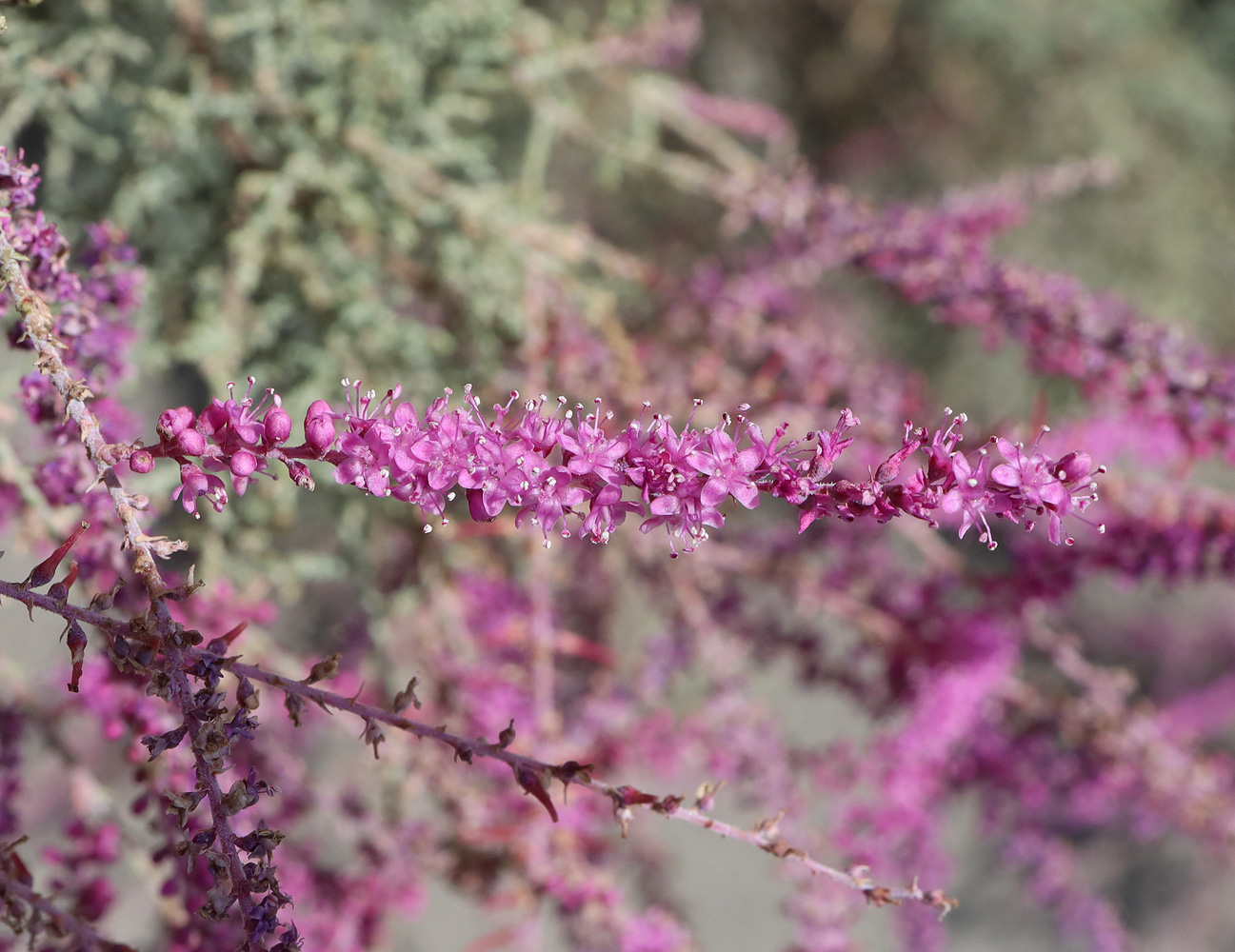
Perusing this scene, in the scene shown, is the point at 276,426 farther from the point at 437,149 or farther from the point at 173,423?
the point at 437,149

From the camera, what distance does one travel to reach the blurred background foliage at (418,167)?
5.34ft

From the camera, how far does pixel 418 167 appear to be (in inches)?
64.7

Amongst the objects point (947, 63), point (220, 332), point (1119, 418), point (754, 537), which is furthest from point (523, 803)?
point (947, 63)

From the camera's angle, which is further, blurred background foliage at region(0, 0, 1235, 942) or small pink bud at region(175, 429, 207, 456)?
blurred background foliage at region(0, 0, 1235, 942)

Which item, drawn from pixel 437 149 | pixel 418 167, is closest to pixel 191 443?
pixel 418 167

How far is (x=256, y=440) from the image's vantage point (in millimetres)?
730

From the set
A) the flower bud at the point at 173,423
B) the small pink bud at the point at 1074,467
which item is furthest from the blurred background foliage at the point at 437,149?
the small pink bud at the point at 1074,467

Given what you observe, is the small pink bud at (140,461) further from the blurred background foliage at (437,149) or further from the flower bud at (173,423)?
the blurred background foliage at (437,149)

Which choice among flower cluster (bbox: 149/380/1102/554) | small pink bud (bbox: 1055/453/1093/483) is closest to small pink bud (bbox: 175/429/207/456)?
flower cluster (bbox: 149/380/1102/554)

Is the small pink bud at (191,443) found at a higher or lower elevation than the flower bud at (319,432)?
lower

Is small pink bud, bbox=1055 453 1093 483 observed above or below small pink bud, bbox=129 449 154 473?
above

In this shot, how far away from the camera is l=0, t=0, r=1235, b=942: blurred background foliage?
64.1 inches

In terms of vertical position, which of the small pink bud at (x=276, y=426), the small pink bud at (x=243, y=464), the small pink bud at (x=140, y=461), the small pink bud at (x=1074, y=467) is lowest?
the small pink bud at (x=140, y=461)

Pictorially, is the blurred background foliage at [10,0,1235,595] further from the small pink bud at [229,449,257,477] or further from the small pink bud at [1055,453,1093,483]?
the small pink bud at [1055,453,1093,483]
